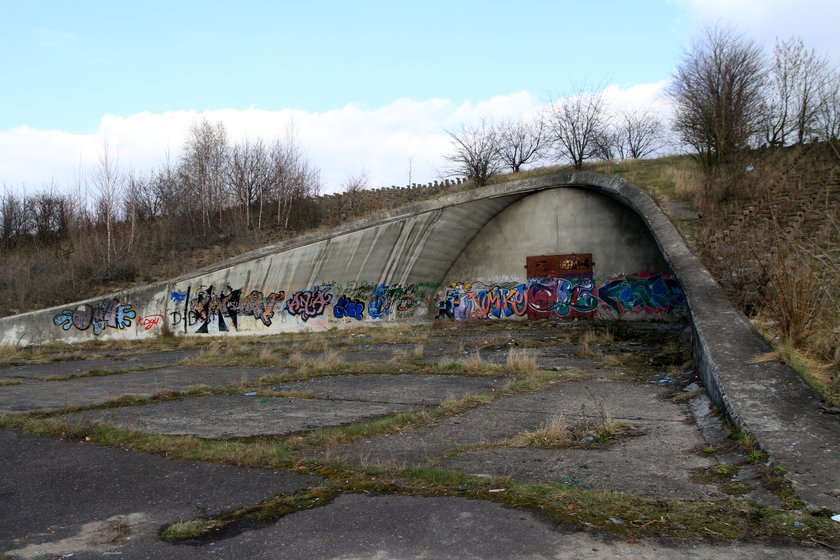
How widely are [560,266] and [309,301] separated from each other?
8.07 m

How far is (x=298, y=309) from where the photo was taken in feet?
68.7

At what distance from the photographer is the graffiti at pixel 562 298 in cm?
1906

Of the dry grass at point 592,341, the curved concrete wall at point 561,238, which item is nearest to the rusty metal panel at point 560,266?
the curved concrete wall at point 561,238

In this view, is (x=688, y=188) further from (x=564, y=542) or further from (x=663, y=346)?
(x=564, y=542)

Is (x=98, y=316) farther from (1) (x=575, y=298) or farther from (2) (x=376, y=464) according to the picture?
(2) (x=376, y=464)

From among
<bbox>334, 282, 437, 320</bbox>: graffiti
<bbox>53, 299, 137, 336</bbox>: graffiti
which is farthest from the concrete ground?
<bbox>53, 299, 137, 336</bbox>: graffiti

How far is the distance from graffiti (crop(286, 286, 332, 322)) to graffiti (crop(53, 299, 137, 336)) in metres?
5.14

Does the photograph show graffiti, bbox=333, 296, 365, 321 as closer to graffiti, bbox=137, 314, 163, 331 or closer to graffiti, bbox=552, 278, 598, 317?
graffiti, bbox=137, 314, 163, 331

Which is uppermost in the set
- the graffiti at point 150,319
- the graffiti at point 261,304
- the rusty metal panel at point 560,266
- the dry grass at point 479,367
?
the rusty metal panel at point 560,266

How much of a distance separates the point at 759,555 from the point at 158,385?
32.4 ft

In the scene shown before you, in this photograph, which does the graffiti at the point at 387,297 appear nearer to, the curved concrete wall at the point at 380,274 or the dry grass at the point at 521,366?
the curved concrete wall at the point at 380,274

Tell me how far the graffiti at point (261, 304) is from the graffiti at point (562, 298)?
5338 millimetres

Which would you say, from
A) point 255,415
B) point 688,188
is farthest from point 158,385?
point 688,188

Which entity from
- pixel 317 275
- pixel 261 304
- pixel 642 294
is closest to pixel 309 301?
pixel 317 275
